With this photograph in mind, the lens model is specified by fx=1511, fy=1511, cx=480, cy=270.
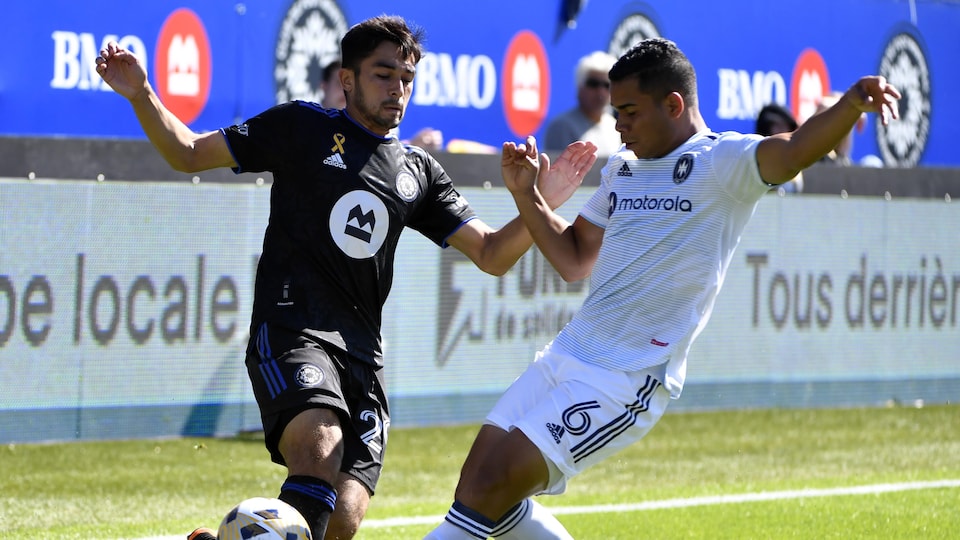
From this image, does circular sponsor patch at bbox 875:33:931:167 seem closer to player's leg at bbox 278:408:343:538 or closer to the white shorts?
the white shorts

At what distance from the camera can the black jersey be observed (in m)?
5.71

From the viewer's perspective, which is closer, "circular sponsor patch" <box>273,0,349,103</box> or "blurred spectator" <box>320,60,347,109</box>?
"blurred spectator" <box>320,60,347,109</box>

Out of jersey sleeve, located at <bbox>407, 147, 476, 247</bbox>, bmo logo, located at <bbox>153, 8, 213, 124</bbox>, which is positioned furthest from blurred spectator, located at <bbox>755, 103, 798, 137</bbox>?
jersey sleeve, located at <bbox>407, 147, 476, 247</bbox>

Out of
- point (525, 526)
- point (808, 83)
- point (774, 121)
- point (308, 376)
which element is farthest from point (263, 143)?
point (808, 83)

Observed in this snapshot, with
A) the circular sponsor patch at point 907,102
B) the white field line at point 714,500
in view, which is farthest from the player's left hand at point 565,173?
the circular sponsor patch at point 907,102

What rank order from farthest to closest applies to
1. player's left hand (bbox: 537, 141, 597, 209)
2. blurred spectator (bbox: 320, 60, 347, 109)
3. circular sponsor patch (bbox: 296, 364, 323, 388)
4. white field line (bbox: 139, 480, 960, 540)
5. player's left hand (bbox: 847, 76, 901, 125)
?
blurred spectator (bbox: 320, 60, 347, 109)
white field line (bbox: 139, 480, 960, 540)
player's left hand (bbox: 537, 141, 597, 209)
circular sponsor patch (bbox: 296, 364, 323, 388)
player's left hand (bbox: 847, 76, 901, 125)

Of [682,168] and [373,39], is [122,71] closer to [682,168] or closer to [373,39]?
[373,39]

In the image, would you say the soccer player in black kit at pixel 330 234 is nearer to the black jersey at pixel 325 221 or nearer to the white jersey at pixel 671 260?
the black jersey at pixel 325 221

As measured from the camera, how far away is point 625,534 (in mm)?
7746

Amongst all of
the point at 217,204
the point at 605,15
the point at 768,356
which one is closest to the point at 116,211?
the point at 217,204

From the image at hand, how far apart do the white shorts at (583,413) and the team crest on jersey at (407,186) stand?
3.51ft

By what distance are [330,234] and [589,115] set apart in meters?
6.30

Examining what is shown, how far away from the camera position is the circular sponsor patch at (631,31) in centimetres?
1540

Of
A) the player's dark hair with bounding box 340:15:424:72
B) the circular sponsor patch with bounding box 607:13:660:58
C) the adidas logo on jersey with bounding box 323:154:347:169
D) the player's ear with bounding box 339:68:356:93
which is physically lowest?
the adidas logo on jersey with bounding box 323:154:347:169
